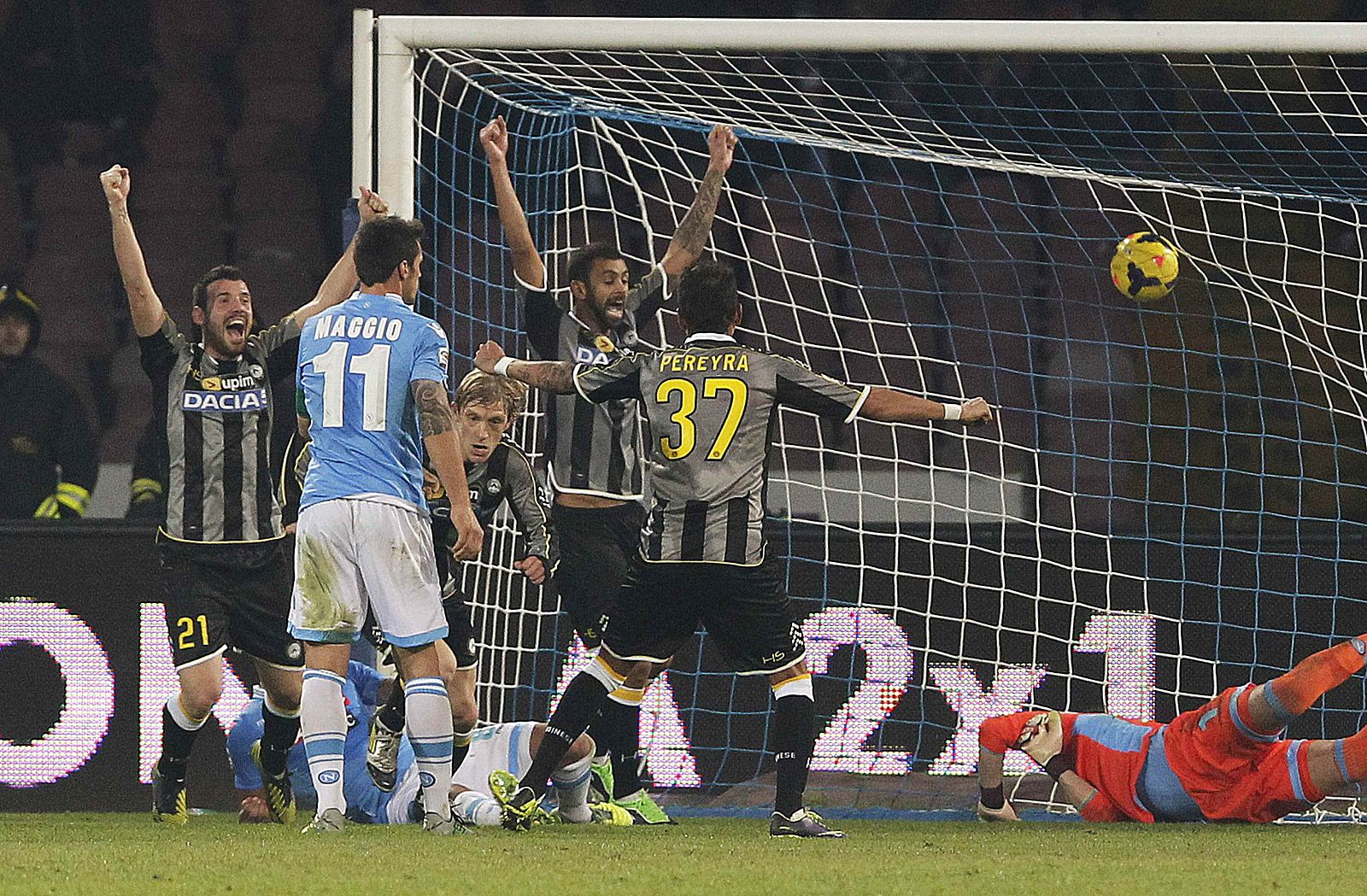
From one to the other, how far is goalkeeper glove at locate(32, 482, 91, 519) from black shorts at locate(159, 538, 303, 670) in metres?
2.08

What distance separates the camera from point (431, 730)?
475cm

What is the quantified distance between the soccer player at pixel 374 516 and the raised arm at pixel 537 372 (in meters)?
0.40

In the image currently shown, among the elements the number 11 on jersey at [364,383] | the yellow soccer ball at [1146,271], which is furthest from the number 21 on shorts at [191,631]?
the yellow soccer ball at [1146,271]

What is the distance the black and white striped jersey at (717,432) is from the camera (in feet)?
16.3

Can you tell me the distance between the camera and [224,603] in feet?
18.0

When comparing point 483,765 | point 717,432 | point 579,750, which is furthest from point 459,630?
point 717,432

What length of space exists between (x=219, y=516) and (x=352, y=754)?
0.79 m

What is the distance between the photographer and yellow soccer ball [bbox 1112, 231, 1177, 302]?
20.7ft

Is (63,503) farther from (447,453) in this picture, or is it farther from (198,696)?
(447,453)

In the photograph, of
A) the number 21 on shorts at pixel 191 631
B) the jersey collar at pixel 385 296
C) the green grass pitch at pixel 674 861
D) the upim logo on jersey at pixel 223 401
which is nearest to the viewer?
the green grass pitch at pixel 674 861

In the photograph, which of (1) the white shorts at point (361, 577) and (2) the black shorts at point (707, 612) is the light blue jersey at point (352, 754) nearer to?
(1) the white shorts at point (361, 577)

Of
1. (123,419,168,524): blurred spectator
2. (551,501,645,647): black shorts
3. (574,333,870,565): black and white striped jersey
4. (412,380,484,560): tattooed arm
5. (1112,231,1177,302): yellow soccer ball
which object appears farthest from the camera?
(123,419,168,524): blurred spectator

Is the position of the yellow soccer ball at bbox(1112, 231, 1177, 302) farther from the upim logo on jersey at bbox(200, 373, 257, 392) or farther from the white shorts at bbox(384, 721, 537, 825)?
the upim logo on jersey at bbox(200, 373, 257, 392)

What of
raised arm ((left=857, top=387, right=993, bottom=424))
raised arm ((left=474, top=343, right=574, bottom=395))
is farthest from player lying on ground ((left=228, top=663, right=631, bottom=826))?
raised arm ((left=857, top=387, right=993, bottom=424))
